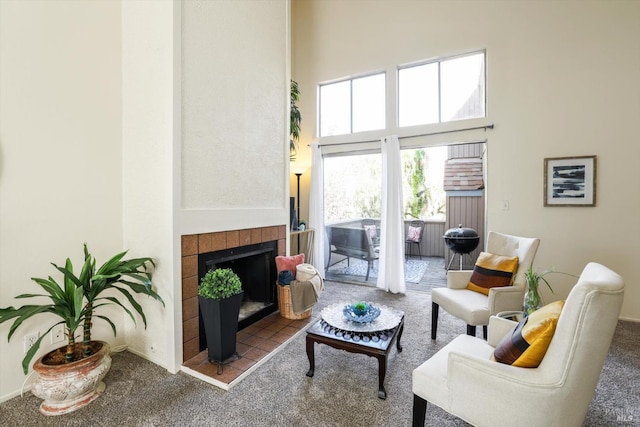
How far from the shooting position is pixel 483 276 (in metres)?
2.57

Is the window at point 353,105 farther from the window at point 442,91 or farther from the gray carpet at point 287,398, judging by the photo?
the gray carpet at point 287,398

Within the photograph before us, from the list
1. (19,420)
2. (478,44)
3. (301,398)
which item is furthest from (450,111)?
(19,420)

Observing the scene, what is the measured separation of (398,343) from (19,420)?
8.37 feet

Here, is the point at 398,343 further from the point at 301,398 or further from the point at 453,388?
the point at 453,388

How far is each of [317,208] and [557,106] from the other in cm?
331

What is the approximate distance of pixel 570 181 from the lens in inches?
124

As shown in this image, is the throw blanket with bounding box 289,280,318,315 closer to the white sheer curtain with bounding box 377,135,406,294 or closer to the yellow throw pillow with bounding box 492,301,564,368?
the white sheer curtain with bounding box 377,135,406,294

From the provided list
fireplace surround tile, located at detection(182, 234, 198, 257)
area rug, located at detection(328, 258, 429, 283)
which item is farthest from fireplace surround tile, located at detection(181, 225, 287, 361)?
area rug, located at detection(328, 258, 429, 283)

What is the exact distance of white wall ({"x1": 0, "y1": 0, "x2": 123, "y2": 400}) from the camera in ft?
5.79

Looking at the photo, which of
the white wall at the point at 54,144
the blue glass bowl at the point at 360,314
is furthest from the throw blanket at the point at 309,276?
the white wall at the point at 54,144

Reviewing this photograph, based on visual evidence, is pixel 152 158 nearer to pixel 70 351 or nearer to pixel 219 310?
pixel 219 310

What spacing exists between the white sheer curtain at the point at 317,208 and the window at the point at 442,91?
4.64 ft

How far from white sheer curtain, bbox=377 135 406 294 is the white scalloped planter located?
10.8ft

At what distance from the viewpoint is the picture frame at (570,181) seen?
3080 mm
